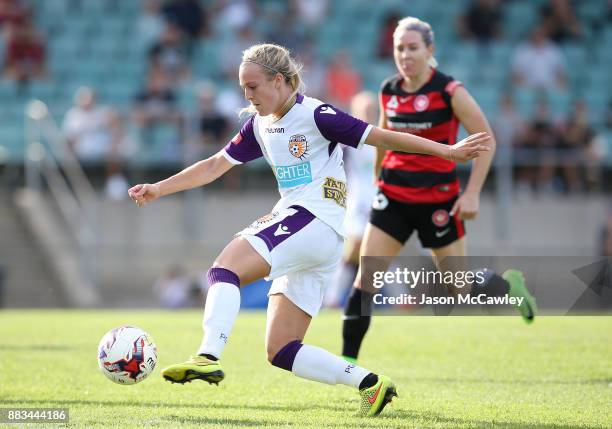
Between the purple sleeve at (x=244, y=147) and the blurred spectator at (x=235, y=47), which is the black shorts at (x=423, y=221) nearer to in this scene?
the purple sleeve at (x=244, y=147)

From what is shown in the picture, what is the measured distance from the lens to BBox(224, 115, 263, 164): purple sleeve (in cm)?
648

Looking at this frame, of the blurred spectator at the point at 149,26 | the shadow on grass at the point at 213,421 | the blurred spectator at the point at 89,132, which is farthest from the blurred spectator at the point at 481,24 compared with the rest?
the shadow on grass at the point at 213,421

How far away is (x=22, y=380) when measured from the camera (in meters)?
7.33

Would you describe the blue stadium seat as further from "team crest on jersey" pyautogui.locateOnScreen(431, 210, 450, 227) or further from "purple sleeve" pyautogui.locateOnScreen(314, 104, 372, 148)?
"purple sleeve" pyautogui.locateOnScreen(314, 104, 372, 148)

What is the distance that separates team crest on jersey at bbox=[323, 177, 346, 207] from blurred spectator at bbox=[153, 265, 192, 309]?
1042cm

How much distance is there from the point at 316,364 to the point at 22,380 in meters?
2.51

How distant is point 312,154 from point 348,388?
201 cm

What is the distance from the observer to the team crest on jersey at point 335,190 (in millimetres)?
6125

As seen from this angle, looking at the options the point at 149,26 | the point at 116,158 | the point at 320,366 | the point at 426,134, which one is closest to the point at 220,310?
the point at 320,366

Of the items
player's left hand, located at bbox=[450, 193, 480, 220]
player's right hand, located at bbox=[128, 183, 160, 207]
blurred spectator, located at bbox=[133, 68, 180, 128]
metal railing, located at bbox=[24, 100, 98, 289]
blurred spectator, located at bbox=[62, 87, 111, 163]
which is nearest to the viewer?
player's right hand, located at bbox=[128, 183, 160, 207]

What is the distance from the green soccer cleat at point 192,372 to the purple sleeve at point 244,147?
157 cm

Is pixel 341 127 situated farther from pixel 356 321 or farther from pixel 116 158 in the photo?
pixel 116 158

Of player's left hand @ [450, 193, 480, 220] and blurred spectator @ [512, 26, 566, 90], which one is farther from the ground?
player's left hand @ [450, 193, 480, 220]

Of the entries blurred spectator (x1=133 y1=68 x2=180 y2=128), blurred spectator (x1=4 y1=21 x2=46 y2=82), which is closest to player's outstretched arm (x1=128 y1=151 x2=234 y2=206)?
blurred spectator (x1=133 y1=68 x2=180 y2=128)
